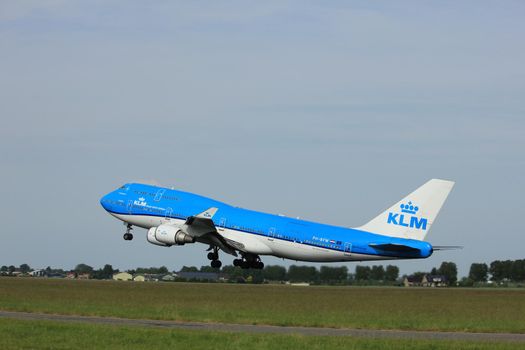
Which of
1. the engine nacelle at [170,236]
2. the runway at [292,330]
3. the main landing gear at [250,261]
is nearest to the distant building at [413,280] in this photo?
the main landing gear at [250,261]

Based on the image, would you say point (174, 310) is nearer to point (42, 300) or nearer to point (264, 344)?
point (42, 300)

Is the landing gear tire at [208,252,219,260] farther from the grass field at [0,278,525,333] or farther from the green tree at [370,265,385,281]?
the green tree at [370,265,385,281]

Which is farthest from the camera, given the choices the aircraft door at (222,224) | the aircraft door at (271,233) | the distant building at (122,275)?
the distant building at (122,275)

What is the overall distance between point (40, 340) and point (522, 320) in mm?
27945

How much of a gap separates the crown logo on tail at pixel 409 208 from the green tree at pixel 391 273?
43768mm

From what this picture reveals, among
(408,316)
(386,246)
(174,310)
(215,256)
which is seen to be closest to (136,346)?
(174,310)

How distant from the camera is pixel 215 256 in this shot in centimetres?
7844

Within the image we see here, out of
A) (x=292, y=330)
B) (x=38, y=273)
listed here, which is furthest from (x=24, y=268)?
(x=292, y=330)

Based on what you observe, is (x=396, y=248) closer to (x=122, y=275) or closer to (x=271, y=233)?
(x=271, y=233)

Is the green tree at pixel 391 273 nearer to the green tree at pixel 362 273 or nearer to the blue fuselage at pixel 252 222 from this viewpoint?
the green tree at pixel 362 273

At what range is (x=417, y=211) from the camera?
68.8 m

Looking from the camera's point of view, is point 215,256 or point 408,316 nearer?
point 408,316

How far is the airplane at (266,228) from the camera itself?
225 ft

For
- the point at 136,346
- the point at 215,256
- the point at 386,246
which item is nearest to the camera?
the point at 136,346
